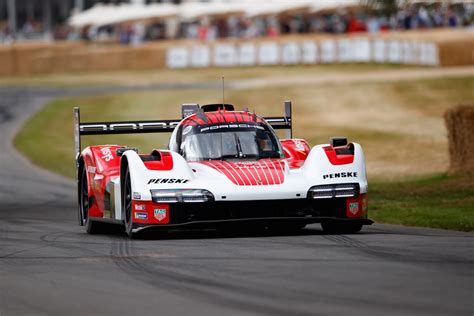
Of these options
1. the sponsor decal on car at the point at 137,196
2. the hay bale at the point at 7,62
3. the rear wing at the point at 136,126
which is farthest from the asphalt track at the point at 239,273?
the hay bale at the point at 7,62

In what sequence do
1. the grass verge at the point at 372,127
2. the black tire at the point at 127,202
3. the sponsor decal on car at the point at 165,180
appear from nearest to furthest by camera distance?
1. the sponsor decal on car at the point at 165,180
2. the black tire at the point at 127,202
3. the grass verge at the point at 372,127

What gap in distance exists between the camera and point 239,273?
9.48 m

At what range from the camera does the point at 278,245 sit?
37.7 ft

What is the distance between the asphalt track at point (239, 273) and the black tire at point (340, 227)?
0.78 feet

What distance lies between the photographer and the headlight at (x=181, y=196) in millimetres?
12328

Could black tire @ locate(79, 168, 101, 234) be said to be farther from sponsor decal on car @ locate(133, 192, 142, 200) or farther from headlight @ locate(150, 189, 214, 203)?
headlight @ locate(150, 189, 214, 203)

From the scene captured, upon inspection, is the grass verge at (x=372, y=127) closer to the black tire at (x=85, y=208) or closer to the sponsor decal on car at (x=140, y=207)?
the sponsor decal on car at (x=140, y=207)

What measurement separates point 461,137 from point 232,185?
395 inches

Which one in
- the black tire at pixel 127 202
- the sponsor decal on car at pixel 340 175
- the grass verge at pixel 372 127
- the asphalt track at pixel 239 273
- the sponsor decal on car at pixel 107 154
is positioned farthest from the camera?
the grass verge at pixel 372 127

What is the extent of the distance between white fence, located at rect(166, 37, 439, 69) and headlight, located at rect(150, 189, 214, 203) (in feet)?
146

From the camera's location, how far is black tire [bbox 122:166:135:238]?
42.4 feet

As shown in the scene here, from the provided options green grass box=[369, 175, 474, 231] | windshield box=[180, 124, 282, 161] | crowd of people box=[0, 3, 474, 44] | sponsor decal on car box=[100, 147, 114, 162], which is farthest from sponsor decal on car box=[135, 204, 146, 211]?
crowd of people box=[0, 3, 474, 44]

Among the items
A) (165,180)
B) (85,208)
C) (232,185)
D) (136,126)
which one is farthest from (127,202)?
(136,126)

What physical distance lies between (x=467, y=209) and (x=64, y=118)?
2853 cm
